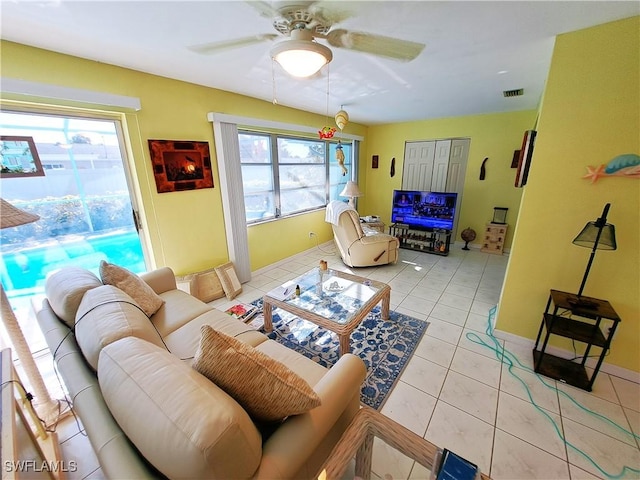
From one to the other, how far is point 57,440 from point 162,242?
1.61 metres

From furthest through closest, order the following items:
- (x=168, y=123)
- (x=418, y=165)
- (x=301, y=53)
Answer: (x=418, y=165)
(x=168, y=123)
(x=301, y=53)

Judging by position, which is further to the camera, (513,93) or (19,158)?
(513,93)

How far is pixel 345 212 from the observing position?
374 cm

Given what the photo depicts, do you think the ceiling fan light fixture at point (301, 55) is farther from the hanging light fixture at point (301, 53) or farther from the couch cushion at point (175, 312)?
the couch cushion at point (175, 312)

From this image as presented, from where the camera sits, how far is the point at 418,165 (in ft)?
16.4

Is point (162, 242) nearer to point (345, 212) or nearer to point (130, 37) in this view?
point (130, 37)

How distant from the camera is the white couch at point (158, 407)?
690 mm

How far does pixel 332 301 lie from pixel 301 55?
1.80 m

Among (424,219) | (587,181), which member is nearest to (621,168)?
(587,181)

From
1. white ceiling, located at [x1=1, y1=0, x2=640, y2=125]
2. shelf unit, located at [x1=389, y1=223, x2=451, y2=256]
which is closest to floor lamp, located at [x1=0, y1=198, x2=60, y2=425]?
white ceiling, located at [x1=1, y1=0, x2=640, y2=125]

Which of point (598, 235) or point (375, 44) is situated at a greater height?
point (375, 44)

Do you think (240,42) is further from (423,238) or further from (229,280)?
(423,238)

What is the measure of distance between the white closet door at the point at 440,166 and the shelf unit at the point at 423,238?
36.6 inches

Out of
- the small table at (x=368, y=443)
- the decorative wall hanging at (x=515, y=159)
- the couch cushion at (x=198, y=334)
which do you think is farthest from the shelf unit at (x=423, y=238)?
the small table at (x=368, y=443)
